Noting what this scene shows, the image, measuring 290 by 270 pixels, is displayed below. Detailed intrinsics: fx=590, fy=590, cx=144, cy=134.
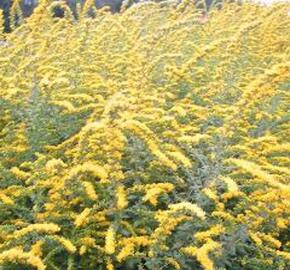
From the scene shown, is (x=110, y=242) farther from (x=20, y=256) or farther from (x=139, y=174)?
(x=139, y=174)

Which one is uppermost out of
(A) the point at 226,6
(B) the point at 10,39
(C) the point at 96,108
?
(B) the point at 10,39

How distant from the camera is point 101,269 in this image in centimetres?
317

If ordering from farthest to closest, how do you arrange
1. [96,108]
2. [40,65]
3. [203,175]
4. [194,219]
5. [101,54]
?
[101,54]
[40,65]
[96,108]
[203,175]
[194,219]

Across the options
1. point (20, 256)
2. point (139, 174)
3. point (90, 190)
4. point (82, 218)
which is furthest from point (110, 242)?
point (139, 174)

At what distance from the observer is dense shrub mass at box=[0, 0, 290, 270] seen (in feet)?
9.98

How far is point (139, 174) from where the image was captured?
11.3ft

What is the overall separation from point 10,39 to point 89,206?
7.09 feet

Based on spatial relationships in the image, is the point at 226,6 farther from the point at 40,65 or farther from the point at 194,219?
the point at 194,219

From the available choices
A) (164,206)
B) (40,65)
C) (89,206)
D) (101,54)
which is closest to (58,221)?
(89,206)

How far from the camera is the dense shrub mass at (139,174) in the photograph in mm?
3041

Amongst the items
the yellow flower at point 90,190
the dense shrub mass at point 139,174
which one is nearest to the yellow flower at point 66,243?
the dense shrub mass at point 139,174

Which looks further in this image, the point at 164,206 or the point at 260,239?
the point at 164,206

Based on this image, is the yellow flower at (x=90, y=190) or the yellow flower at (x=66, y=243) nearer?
the yellow flower at (x=66, y=243)

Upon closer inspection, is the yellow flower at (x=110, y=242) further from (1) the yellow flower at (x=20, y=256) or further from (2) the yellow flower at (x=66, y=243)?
(1) the yellow flower at (x=20, y=256)
